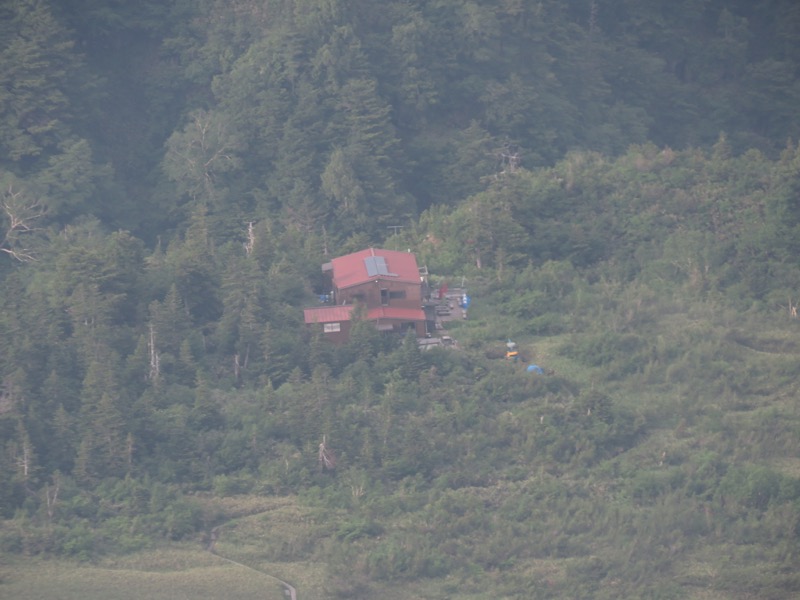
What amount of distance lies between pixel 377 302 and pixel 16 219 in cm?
853

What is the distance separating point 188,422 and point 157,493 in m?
2.06

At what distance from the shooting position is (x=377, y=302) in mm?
33469

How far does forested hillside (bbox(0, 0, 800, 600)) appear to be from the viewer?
28.6 metres

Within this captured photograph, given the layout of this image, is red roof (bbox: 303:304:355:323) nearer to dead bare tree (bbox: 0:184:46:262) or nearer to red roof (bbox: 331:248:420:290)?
red roof (bbox: 331:248:420:290)

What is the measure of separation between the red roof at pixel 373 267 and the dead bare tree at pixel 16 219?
268 inches

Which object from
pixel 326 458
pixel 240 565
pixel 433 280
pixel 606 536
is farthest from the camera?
pixel 433 280

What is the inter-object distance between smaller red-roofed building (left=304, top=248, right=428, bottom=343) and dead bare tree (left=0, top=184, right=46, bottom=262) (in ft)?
24.6

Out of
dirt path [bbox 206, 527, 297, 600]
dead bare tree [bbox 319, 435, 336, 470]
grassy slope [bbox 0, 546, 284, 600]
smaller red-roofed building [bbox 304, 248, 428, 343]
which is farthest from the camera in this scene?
→ smaller red-roofed building [bbox 304, 248, 428, 343]

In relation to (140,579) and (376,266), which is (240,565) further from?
(376,266)

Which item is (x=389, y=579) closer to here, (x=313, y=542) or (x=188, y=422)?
(x=313, y=542)

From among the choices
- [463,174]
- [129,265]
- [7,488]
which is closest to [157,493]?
[7,488]

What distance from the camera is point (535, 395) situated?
32.2 meters

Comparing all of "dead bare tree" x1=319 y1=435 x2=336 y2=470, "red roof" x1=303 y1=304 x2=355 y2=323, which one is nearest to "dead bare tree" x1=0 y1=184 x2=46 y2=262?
"red roof" x1=303 y1=304 x2=355 y2=323

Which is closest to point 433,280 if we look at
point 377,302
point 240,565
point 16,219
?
point 377,302
